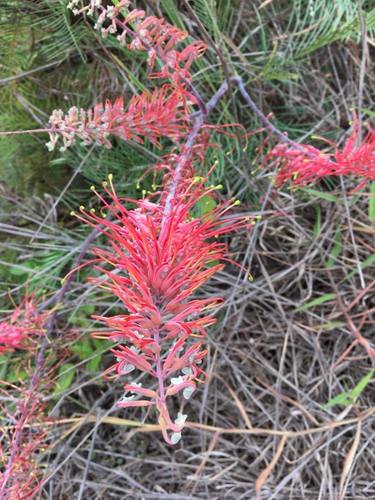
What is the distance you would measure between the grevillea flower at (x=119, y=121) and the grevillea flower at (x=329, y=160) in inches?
6.9

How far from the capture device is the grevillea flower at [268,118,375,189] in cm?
73

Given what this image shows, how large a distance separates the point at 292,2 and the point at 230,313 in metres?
0.70

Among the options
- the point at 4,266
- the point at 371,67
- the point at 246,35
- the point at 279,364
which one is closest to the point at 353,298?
the point at 279,364

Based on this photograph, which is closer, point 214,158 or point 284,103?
point 214,158

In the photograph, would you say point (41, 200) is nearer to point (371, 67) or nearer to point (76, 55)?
point (76, 55)

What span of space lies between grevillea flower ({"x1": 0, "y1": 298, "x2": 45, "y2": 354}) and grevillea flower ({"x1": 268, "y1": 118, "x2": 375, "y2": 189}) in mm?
451

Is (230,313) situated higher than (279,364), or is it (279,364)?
(230,313)

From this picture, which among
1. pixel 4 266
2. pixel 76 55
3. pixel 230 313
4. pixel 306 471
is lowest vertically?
pixel 306 471

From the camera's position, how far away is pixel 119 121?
0.74 meters

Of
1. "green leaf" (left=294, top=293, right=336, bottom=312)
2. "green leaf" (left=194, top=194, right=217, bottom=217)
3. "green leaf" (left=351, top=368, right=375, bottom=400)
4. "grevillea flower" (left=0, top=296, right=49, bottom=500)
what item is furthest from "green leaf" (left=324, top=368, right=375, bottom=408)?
"grevillea flower" (left=0, top=296, right=49, bottom=500)

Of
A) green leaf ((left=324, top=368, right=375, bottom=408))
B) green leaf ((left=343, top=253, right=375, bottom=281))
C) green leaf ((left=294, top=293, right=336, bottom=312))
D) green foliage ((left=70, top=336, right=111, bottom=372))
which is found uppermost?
green foliage ((left=70, top=336, right=111, bottom=372))

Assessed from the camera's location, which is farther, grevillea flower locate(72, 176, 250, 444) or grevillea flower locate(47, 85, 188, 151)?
grevillea flower locate(47, 85, 188, 151)

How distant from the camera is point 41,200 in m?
1.20

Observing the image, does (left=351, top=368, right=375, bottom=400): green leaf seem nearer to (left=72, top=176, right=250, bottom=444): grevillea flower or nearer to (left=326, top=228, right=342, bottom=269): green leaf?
(left=326, top=228, right=342, bottom=269): green leaf
